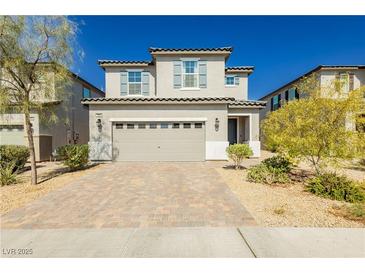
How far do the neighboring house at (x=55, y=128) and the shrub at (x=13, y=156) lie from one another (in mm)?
1448

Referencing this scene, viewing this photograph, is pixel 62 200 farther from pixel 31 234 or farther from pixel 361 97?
pixel 361 97

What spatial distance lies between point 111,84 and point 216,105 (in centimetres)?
864

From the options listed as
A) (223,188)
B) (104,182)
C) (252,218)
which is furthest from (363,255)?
(104,182)

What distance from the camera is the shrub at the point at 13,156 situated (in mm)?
9139

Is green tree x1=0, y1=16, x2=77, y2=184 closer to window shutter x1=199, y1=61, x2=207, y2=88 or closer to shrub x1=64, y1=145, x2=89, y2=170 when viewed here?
shrub x1=64, y1=145, x2=89, y2=170

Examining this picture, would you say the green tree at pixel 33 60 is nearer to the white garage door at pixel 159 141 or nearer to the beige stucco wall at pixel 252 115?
the white garage door at pixel 159 141

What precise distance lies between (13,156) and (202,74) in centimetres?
1207

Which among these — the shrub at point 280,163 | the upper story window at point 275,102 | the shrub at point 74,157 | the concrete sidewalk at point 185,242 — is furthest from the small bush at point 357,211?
the upper story window at point 275,102

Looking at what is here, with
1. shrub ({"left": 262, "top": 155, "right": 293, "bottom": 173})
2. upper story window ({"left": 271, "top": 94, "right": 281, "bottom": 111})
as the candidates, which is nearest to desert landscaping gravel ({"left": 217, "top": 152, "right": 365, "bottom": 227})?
shrub ({"left": 262, "top": 155, "right": 293, "bottom": 173})

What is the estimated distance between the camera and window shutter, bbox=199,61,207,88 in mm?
14133

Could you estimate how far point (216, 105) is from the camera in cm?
1257

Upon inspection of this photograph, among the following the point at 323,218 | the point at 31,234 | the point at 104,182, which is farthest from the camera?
the point at 104,182

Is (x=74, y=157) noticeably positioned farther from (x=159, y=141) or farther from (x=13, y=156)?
(x=159, y=141)

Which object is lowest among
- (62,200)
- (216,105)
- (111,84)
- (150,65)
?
(62,200)
